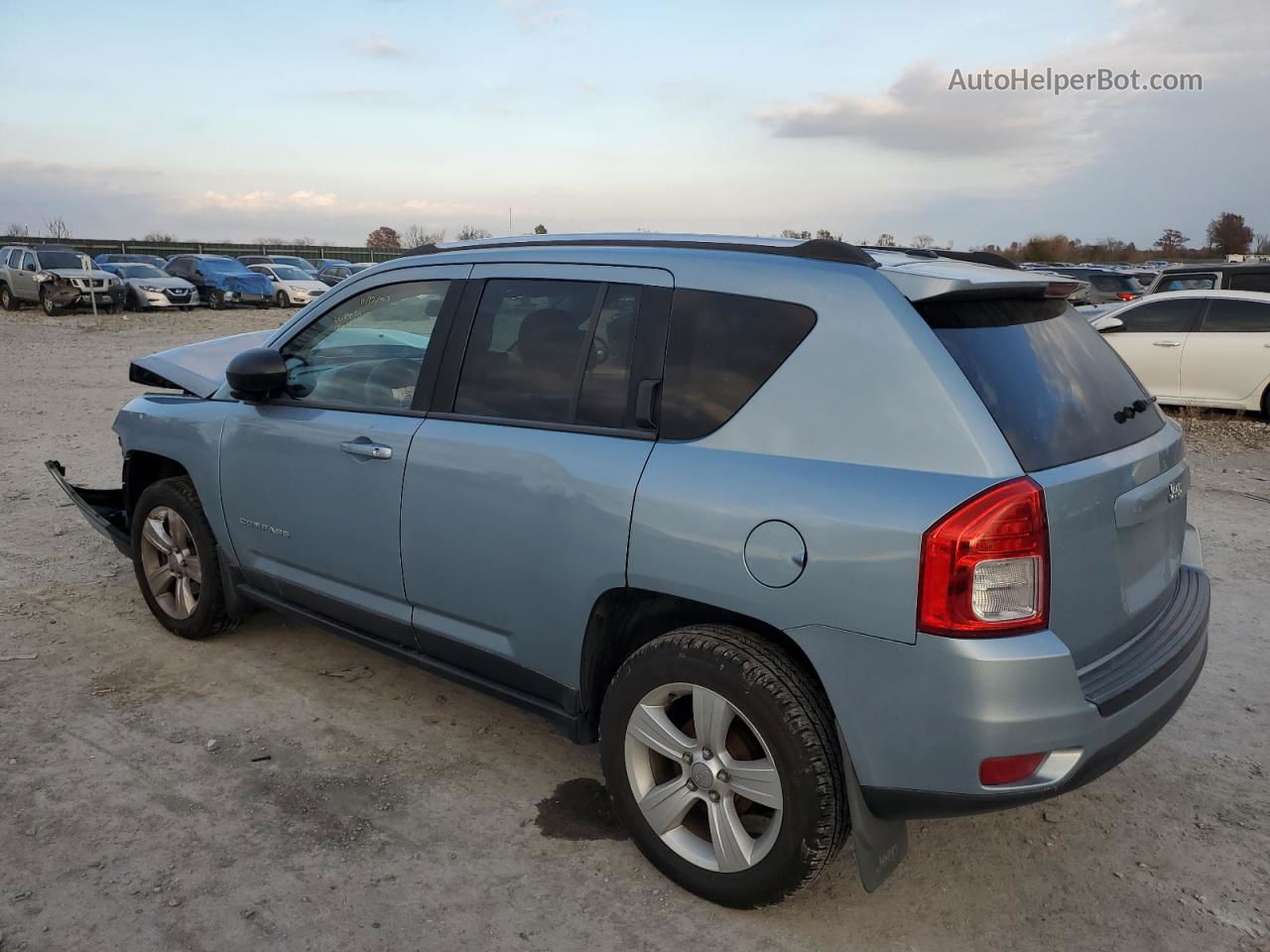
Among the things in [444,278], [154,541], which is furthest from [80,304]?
[444,278]

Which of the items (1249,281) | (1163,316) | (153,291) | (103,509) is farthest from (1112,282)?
(153,291)

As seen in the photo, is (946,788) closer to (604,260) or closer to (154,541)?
(604,260)

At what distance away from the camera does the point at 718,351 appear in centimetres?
279

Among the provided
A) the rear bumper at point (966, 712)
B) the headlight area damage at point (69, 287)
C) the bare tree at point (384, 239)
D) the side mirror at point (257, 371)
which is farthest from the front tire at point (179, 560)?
the bare tree at point (384, 239)

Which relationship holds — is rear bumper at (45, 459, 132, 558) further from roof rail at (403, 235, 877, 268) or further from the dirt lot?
roof rail at (403, 235, 877, 268)

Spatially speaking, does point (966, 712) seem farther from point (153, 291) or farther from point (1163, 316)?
point (153, 291)

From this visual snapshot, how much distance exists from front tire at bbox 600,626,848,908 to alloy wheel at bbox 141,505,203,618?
2.55 m

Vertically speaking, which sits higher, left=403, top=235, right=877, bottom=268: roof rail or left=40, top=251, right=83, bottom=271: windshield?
left=40, top=251, right=83, bottom=271: windshield

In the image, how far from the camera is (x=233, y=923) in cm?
272

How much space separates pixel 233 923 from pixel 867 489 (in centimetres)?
212

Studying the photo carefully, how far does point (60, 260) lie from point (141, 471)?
24.3 meters

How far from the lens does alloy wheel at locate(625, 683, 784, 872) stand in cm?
266

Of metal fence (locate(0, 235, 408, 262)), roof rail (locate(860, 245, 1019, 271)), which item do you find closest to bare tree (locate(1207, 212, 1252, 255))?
metal fence (locate(0, 235, 408, 262))

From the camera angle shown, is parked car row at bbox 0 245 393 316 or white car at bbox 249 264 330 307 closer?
parked car row at bbox 0 245 393 316
